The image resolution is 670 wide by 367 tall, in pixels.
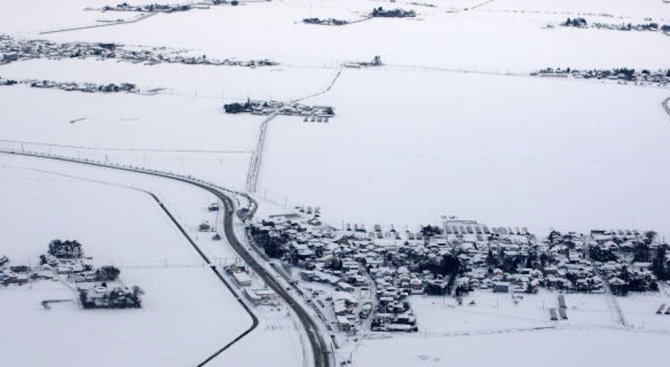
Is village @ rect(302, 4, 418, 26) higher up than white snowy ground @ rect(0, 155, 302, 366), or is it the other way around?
village @ rect(302, 4, 418, 26)

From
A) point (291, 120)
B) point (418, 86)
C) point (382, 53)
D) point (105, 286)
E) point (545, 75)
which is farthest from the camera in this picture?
point (382, 53)

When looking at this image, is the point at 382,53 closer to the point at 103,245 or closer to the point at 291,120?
the point at 291,120

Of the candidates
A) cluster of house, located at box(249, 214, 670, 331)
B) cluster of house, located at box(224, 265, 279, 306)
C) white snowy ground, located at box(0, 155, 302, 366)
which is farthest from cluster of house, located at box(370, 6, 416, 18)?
cluster of house, located at box(224, 265, 279, 306)

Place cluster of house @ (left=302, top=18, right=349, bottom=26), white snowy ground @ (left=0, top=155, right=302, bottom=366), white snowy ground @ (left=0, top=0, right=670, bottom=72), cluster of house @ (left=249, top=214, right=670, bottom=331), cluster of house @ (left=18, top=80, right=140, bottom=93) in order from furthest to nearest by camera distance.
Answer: cluster of house @ (left=302, top=18, right=349, bottom=26), white snowy ground @ (left=0, top=0, right=670, bottom=72), cluster of house @ (left=18, top=80, right=140, bottom=93), cluster of house @ (left=249, top=214, right=670, bottom=331), white snowy ground @ (left=0, top=155, right=302, bottom=366)

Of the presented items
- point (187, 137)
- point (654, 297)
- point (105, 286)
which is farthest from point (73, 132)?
point (654, 297)

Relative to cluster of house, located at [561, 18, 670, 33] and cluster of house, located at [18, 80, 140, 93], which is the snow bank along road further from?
cluster of house, located at [561, 18, 670, 33]

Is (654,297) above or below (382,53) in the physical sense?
below

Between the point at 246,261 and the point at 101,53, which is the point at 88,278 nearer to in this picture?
the point at 246,261
